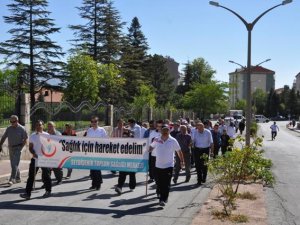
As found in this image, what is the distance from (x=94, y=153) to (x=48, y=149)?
1114mm

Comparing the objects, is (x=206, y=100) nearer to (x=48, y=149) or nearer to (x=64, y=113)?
(x=64, y=113)

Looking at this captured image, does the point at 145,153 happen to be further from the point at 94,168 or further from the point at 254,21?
the point at 254,21

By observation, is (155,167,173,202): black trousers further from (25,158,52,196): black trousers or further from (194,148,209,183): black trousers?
(194,148,209,183): black trousers

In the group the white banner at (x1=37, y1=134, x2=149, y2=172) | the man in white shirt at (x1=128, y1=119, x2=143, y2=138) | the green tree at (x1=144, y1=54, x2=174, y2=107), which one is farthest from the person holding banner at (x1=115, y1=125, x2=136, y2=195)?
the green tree at (x1=144, y1=54, x2=174, y2=107)

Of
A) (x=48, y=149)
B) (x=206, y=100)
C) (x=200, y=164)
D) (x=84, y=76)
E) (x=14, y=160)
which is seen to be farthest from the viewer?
(x=206, y=100)

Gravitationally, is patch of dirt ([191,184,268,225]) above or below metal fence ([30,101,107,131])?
below

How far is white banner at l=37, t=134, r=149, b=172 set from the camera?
1143cm

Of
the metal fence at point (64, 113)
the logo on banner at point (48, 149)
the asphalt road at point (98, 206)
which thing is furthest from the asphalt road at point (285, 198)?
the metal fence at point (64, 113)

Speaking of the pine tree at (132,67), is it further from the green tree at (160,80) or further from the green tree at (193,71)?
the green tree at (193,71)

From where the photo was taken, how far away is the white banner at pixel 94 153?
11430mm

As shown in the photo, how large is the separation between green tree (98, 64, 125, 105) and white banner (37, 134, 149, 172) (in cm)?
4419

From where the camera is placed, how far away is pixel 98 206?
10.1 m

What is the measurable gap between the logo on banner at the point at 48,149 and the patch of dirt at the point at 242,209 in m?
3.91

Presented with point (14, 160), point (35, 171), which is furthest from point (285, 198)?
point (14, 160)
